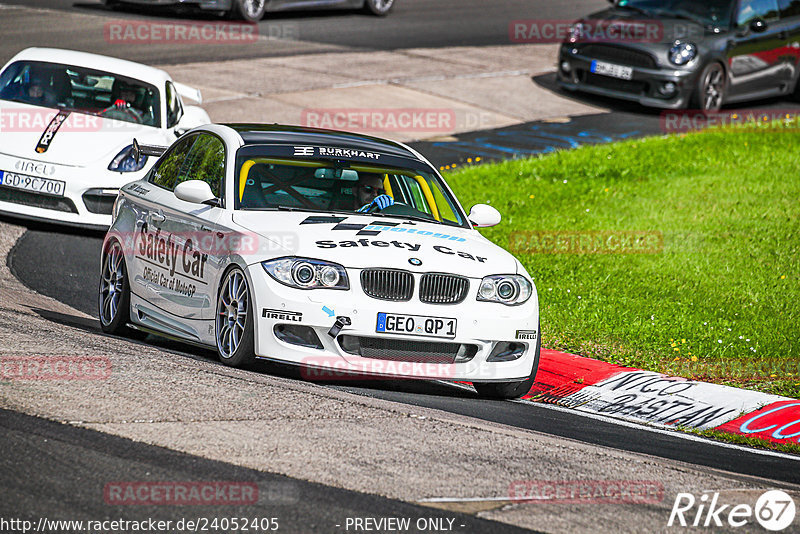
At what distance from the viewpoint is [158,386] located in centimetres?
668

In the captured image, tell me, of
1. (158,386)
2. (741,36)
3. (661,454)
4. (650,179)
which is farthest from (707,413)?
(741,36)

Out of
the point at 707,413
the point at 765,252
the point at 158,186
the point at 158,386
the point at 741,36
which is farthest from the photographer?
the point at 741,36

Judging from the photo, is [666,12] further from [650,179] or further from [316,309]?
[316,309]

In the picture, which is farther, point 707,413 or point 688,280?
point 688,280

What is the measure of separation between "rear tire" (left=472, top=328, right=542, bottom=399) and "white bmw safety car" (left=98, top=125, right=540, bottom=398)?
0.01 meters

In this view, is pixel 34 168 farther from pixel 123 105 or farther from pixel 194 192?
pixel 194 192

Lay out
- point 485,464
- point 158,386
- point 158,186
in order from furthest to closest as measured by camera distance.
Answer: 1. point 158,186
2. point 158,386
3. point 485,464

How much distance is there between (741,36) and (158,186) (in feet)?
44.5

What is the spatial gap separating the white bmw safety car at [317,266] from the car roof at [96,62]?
4.82 meters

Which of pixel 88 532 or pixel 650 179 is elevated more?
pixel 88 532

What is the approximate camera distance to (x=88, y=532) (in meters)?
4.71

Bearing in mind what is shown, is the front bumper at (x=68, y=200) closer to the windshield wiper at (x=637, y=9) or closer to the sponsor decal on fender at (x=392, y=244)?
the sponsor decal on fender at (x=392, y=244)

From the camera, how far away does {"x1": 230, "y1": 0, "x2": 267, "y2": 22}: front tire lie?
24191 millimetres

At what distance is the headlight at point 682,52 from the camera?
1958cm
